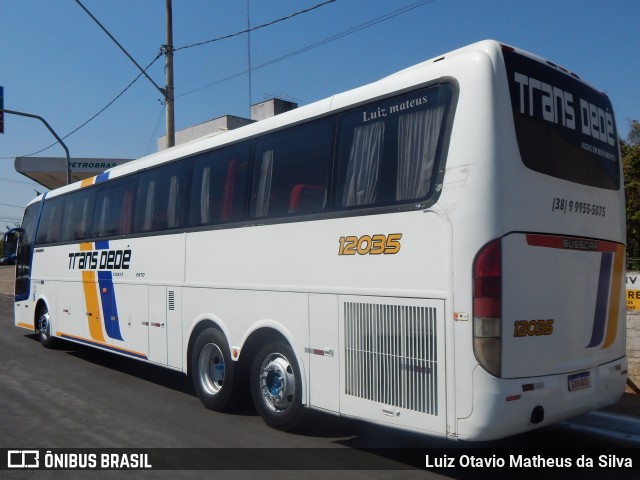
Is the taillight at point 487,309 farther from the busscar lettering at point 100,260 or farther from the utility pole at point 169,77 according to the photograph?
the utility pole at point 169,77

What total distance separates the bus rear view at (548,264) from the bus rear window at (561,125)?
11 mm

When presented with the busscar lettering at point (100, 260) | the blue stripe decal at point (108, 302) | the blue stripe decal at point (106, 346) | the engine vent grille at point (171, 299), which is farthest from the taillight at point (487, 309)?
the blue stripe decal at point (108, 302)

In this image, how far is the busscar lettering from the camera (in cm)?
1002

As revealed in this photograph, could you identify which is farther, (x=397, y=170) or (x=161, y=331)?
(x=161, y=331)

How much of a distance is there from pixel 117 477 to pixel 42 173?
137 feet

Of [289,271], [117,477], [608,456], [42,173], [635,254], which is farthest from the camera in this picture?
[42,173]

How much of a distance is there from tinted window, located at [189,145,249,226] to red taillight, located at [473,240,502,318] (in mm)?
3447

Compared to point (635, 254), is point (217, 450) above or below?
below

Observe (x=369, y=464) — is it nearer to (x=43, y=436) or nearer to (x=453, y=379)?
(x=453, y=379)

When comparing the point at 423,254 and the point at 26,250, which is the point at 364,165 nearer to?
the point at 423,254

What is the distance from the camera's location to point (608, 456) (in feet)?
20.0

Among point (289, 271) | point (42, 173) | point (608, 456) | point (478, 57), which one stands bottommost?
point (608, 456)

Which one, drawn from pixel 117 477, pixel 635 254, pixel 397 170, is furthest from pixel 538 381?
pixel 635 254

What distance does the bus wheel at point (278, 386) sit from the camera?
663 centimetres
